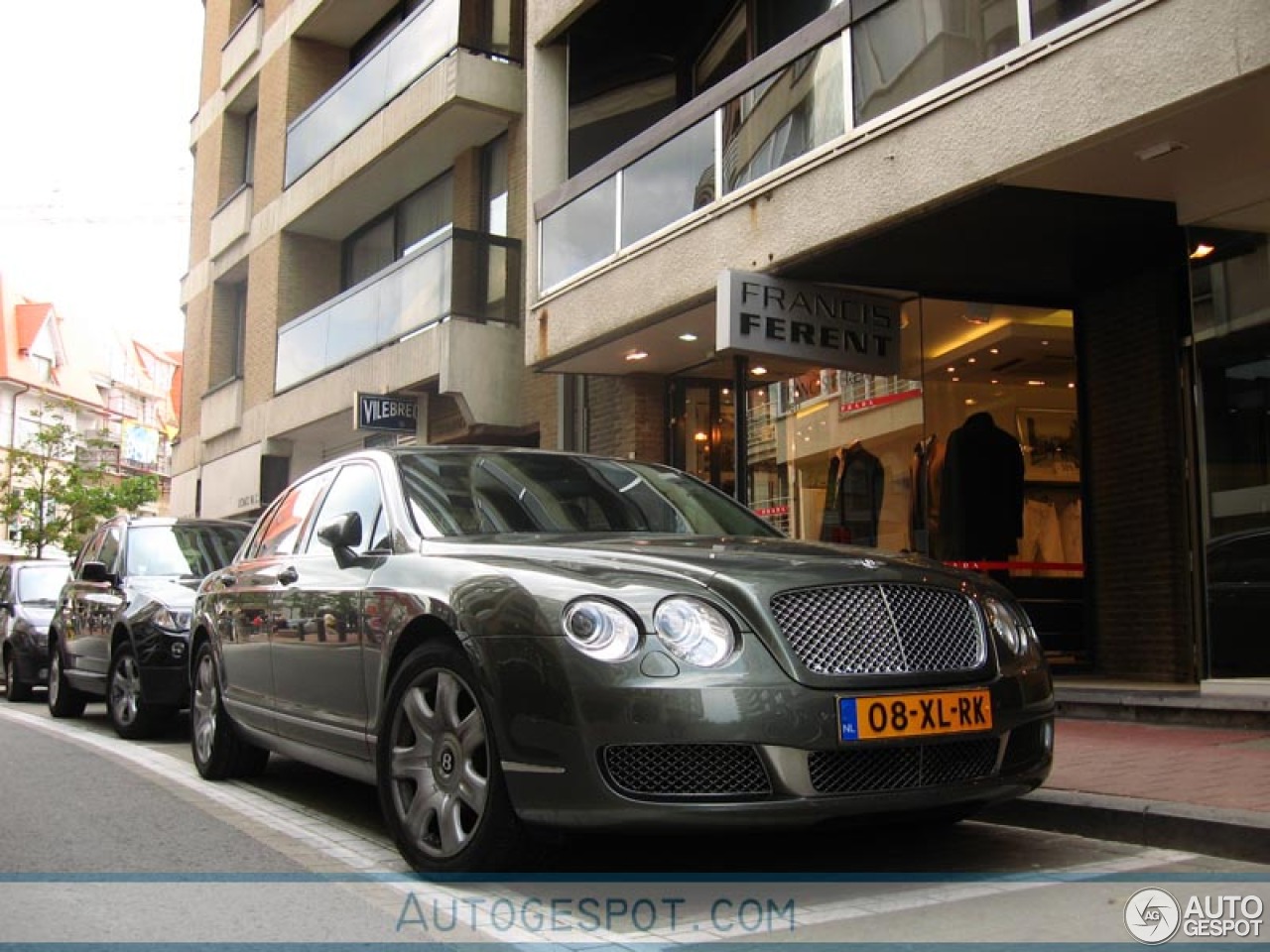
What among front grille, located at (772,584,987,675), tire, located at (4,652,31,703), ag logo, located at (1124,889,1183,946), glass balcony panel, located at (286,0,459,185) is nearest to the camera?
ag logo, located at (1124,889,1183,946)

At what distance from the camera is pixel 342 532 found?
17.0 feet

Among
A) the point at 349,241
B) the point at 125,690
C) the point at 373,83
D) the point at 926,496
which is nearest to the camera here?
the point at 125,690

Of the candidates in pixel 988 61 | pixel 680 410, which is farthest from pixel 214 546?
pixel 988 61

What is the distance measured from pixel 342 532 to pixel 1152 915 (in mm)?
3233

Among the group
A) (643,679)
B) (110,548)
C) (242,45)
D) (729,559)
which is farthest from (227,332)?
(643,679)

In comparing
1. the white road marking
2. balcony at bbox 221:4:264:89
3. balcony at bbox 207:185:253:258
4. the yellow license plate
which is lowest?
the white road marking

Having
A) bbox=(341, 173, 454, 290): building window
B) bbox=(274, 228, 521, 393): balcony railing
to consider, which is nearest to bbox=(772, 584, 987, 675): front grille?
bbox=(274, 228, 521, 393): balcony railing

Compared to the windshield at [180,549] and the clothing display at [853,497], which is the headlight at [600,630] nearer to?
the windshield at [180,549]

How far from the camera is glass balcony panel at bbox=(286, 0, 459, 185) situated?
15867mm

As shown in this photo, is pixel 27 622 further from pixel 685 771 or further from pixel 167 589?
pixel 685 771

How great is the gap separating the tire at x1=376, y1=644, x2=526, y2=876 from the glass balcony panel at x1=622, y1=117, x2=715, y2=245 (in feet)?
22.2

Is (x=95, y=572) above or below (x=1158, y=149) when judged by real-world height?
below

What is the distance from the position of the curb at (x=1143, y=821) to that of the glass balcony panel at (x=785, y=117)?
17.5 feet

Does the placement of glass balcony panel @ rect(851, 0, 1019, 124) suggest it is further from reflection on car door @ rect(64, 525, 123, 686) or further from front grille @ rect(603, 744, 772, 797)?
reflection on car door @ rect(64, 525, 123, 686)
